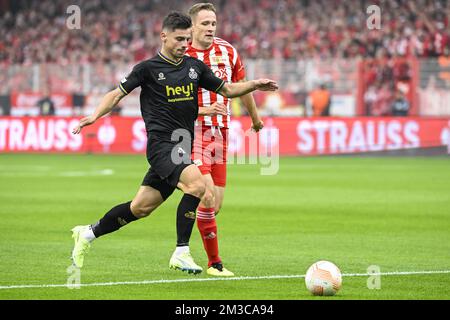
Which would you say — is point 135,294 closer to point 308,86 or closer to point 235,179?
point 235,179

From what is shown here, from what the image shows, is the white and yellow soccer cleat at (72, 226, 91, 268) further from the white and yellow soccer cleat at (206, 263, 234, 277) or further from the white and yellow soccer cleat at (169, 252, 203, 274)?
the white and yellow soccer cleat at (206, 263, 234, 277)

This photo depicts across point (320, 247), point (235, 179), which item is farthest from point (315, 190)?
point (320, 247)

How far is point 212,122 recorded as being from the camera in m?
9.85

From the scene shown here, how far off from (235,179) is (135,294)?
14.3m

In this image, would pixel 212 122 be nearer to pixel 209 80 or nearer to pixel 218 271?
pixel 209 80

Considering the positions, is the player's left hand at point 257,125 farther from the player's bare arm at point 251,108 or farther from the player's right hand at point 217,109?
the player's right hand at point 217,109

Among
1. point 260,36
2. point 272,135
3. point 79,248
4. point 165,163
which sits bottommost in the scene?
point 79,248

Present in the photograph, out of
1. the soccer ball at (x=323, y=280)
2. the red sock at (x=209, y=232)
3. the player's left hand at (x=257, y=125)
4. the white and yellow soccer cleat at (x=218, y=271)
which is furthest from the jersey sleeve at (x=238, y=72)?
the soccer ball at (x=323, y=280)

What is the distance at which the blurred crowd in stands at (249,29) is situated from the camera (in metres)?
32.2

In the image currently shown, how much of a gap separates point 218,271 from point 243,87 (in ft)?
5.58

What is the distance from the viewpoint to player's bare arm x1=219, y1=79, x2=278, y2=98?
29.0 feet

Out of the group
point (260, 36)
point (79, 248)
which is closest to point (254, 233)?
point (79, 248)

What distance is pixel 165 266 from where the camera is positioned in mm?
9797

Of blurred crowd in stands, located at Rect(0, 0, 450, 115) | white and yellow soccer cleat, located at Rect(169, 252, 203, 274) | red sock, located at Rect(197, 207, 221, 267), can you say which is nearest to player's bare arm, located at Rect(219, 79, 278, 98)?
red sock, located at Rect(197, 207, 221, 267)
